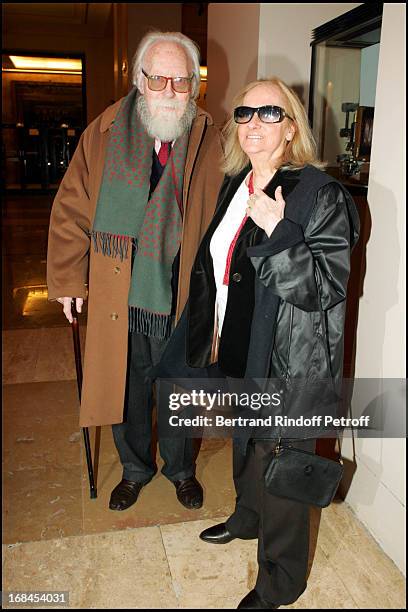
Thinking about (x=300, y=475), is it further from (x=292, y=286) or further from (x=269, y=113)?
(x=269, y=113)

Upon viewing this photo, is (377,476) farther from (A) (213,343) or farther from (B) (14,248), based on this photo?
(B) (14,248)

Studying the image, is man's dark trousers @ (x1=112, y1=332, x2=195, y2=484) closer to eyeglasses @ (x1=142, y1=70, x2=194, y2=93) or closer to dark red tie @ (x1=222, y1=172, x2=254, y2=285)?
dark red tie @ (x1=222, y1=172, x2=254, y2=285)

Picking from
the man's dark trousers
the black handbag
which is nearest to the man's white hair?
the man's dark trousers

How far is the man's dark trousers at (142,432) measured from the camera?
2.19 meters

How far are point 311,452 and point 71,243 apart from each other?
1.20m

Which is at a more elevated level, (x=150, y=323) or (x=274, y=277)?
(x=274, y=277)

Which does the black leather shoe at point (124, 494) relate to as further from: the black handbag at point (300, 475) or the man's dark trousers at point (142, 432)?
the black handbag at point (300, 475)

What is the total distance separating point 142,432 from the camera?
→ 2.31 m

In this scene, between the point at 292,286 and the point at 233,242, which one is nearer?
the point at 292,286

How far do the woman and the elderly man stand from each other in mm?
185

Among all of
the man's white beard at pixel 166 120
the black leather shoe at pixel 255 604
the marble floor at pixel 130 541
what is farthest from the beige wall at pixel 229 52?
the black leather shoe at pixel 255 604

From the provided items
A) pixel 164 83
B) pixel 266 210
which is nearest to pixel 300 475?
pixel 266 210

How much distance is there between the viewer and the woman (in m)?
1.47

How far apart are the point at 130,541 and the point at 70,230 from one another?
1.25m
